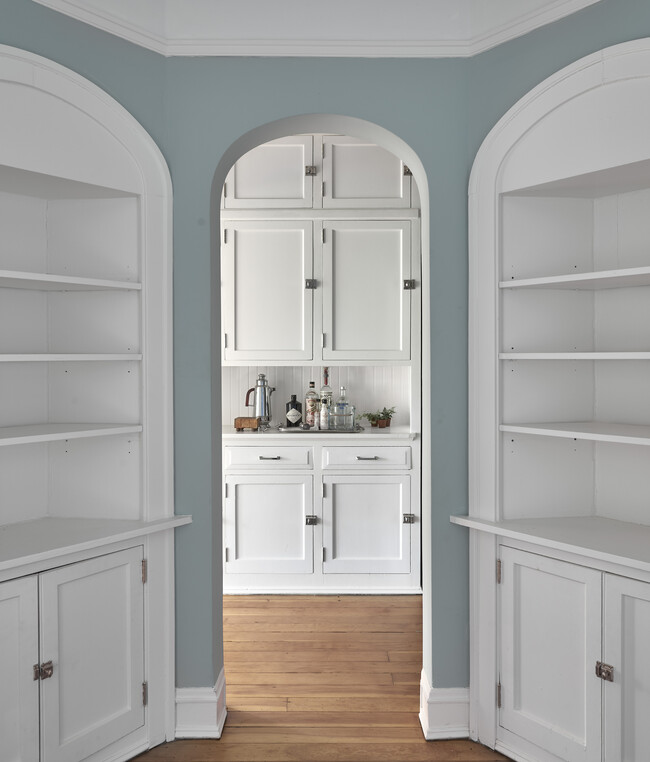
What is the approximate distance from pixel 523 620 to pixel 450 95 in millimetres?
1983

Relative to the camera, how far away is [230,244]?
3770mm

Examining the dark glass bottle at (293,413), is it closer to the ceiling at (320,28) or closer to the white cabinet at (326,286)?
the white cabinet at (326,286)

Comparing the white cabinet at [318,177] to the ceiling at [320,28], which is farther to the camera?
the white cabinet at [318,177]

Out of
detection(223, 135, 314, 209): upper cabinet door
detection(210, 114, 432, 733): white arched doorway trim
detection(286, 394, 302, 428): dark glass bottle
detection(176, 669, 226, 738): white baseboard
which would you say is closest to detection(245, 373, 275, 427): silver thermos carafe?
detection(286, 394, 302, 428): dark glass bottle

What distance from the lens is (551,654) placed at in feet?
6.93

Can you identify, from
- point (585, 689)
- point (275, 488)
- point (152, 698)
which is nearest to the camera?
point (585, 689)

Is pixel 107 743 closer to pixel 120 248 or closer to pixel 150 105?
pixel 120 248

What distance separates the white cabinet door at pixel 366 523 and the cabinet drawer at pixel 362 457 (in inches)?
2.7

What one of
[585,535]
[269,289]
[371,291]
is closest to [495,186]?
[585,535]

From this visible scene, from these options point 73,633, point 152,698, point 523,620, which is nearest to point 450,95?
point 523,620

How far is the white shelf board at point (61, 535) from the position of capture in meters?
1.93

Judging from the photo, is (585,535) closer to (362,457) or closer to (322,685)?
(322,685)

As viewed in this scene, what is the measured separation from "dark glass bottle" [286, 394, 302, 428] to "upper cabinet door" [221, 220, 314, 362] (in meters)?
0.39

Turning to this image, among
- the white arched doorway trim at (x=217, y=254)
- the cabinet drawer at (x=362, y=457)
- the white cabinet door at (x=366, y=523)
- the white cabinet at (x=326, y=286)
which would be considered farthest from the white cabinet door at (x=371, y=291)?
the white arched doorway trim at (x=217, y=254)
